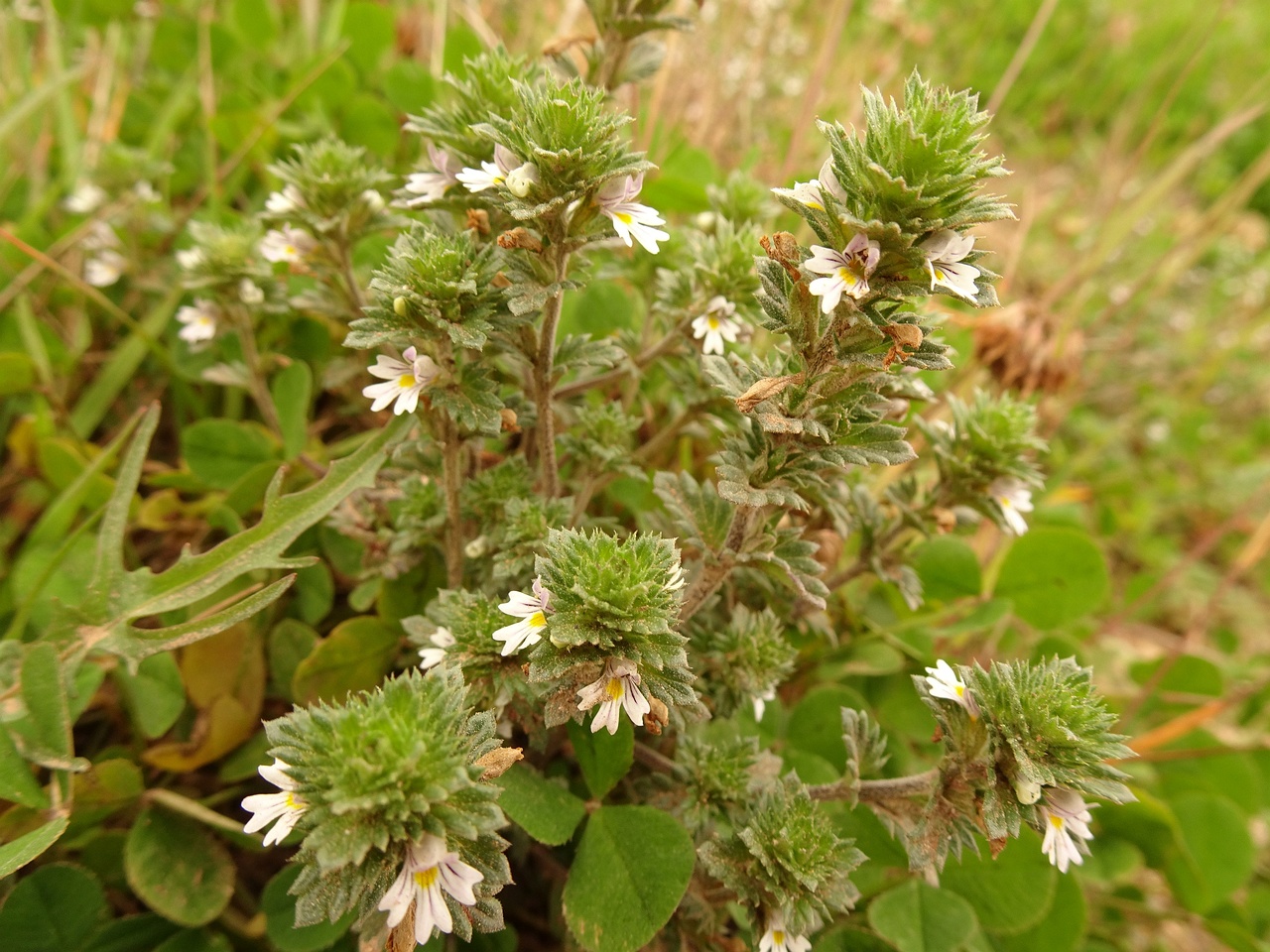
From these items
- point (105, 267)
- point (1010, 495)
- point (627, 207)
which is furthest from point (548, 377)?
point (105, 267)

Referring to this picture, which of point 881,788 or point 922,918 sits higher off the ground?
point 881,788

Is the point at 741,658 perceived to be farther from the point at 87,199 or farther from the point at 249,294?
the point at 87,199

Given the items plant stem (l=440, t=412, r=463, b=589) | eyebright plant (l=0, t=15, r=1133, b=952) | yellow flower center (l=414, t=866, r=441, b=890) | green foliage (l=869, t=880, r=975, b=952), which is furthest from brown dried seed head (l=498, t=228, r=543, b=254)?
green foliage (l=869, t=880, r=975, b=952)

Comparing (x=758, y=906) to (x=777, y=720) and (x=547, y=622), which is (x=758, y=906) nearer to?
(x=777, y=720)

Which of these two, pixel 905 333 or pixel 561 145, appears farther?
pixel 561 145

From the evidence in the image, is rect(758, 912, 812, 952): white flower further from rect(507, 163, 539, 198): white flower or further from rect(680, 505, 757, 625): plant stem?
rect(507, 163, 539, 198): white flower

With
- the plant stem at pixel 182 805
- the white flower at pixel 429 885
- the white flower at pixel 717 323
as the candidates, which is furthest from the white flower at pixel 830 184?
the plant stem at pixel 182 805
